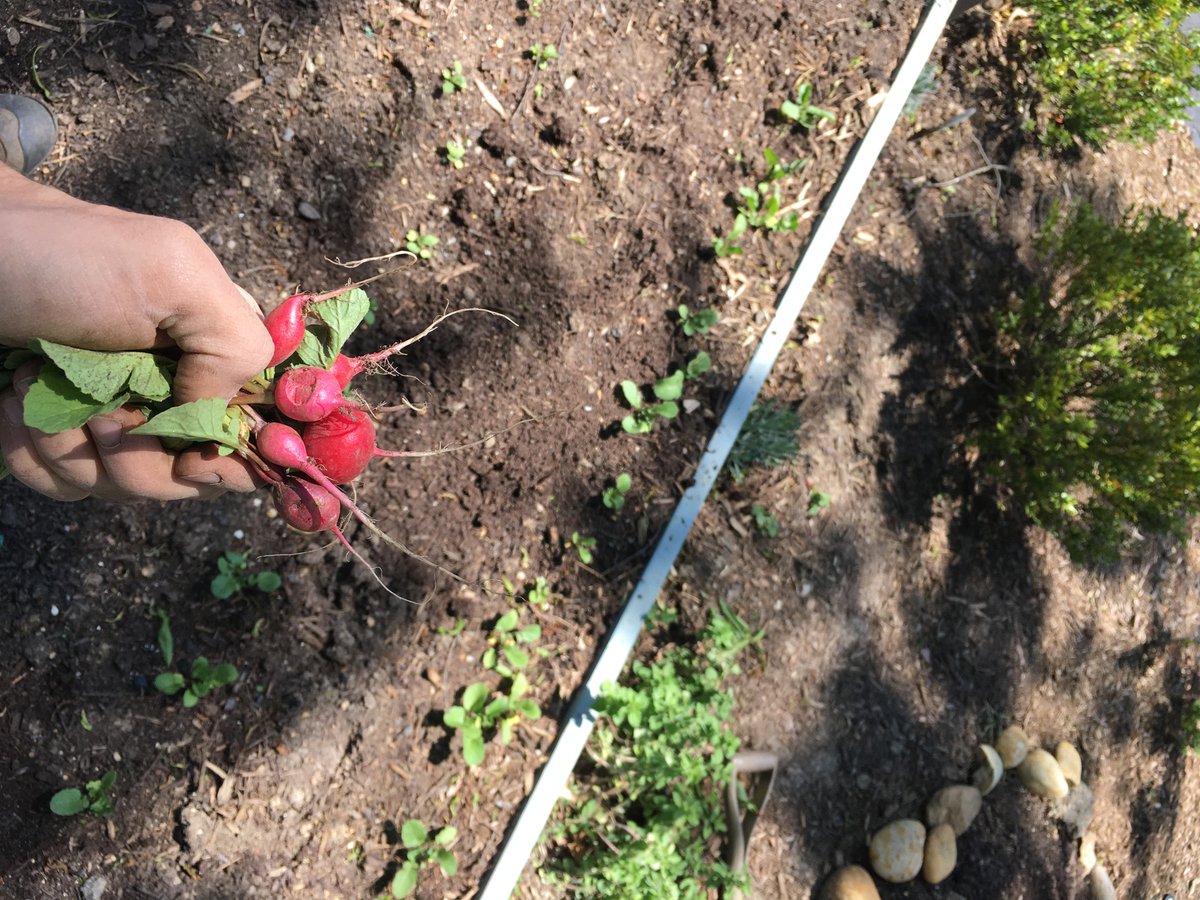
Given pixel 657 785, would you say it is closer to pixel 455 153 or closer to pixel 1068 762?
pixel 1068 762

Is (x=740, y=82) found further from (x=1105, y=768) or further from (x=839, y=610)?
(x=1105, y=768)

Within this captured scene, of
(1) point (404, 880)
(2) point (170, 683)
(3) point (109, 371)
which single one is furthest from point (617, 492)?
(3) point (109, 371)

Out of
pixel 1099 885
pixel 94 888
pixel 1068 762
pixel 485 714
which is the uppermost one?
pixel 485 714

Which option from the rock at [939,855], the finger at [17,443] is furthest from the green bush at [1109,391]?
the finger at [17,443]

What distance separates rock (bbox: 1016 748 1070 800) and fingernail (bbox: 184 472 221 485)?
3.35 meters

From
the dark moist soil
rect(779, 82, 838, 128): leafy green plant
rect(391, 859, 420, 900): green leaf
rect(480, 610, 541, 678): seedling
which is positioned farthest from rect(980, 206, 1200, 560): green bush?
rect(391, 859, 420, 900): green leaf

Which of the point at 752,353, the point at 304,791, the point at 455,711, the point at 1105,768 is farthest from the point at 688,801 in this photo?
the point at 1105,768

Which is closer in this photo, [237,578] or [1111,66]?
[237,578]

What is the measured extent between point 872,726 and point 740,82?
2.63 m

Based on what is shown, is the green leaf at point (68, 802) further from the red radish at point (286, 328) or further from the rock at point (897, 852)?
Answer: the rock at point (897, 852)

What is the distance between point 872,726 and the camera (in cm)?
312

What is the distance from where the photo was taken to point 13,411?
152 cm

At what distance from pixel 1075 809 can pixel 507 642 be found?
2642 millimetres

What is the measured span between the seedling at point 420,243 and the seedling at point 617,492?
102 centimetres
